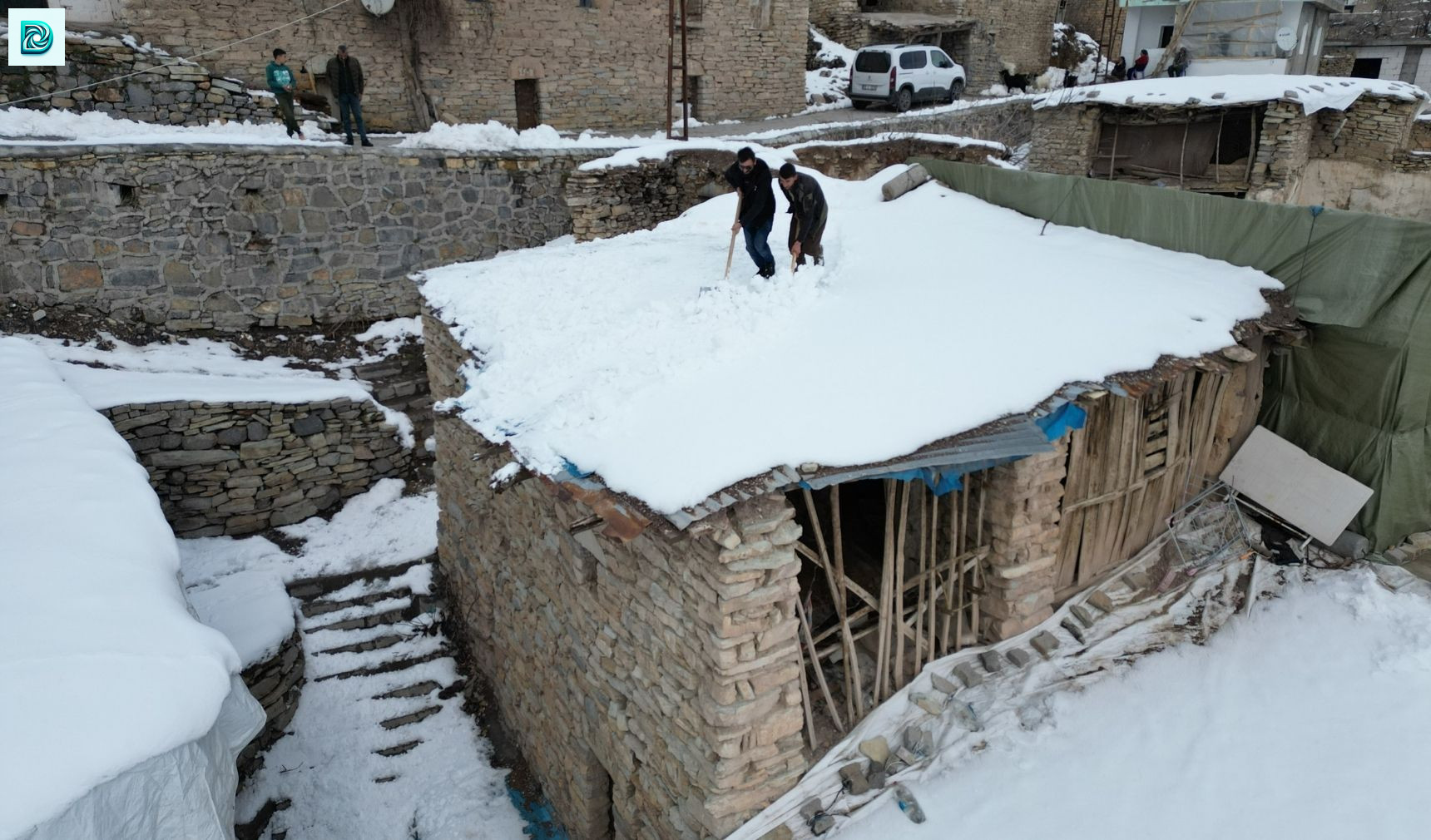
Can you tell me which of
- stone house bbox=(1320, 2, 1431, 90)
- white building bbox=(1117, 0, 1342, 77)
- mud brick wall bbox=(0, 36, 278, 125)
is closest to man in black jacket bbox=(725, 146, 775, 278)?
mud brick wall bbox=(0, 36, 278, 125)

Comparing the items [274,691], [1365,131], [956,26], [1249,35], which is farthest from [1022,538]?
[956,26]

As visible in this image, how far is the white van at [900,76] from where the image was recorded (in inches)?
777

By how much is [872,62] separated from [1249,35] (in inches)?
305

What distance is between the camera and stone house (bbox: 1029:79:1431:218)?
12.5 metres

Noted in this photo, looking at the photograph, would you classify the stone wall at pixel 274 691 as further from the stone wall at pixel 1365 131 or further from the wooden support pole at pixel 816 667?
the stone wall at pixel 1365 131

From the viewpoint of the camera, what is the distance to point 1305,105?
1206 centimetres

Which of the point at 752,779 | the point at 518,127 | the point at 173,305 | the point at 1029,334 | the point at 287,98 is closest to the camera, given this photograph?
the point at 752,779

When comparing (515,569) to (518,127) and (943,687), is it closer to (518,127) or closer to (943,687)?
(943,687)

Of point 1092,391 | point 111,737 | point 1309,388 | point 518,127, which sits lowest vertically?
point 111,737

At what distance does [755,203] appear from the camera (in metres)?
7.10

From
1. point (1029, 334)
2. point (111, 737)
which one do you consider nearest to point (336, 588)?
point (111, 737)

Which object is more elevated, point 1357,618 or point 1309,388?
point 1309,388

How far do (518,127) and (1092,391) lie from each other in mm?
14074

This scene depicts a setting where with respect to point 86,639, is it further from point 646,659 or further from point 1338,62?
point 1338,62
